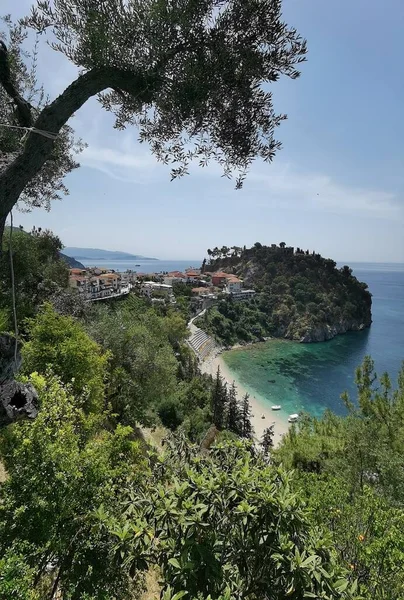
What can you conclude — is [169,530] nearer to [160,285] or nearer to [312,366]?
[312,366]

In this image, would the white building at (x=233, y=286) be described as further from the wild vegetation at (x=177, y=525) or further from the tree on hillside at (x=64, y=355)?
the wild vegetation at (x=177, y=525)

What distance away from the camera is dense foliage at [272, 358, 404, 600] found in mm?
3766

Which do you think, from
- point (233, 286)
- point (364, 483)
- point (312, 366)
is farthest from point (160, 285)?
point (364, 483)

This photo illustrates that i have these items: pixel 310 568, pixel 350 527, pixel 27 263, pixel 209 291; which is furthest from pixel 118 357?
pixel 209 291

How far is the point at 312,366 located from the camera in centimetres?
5378

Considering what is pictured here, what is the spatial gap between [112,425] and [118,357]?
14.0 ft

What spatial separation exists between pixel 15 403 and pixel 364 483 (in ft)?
30.6

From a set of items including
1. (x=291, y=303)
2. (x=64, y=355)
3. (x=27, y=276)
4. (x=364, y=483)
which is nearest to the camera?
(x=64, y=355)

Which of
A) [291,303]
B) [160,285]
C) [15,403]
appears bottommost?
[291,303]

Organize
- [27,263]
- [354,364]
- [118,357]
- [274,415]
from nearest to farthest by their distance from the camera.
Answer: [27,263] → [118,357] → [274,415] → [354,364]

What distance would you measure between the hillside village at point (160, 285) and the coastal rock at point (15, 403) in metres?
49.0

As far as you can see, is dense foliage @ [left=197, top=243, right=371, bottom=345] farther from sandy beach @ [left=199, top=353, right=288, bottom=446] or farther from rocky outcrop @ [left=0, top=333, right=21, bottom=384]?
rocky outcrop @ [left=0, top=333, right=21, bottom=384]

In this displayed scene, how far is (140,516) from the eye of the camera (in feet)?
9.59

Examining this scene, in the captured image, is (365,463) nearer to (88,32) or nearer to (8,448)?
(8,448)
